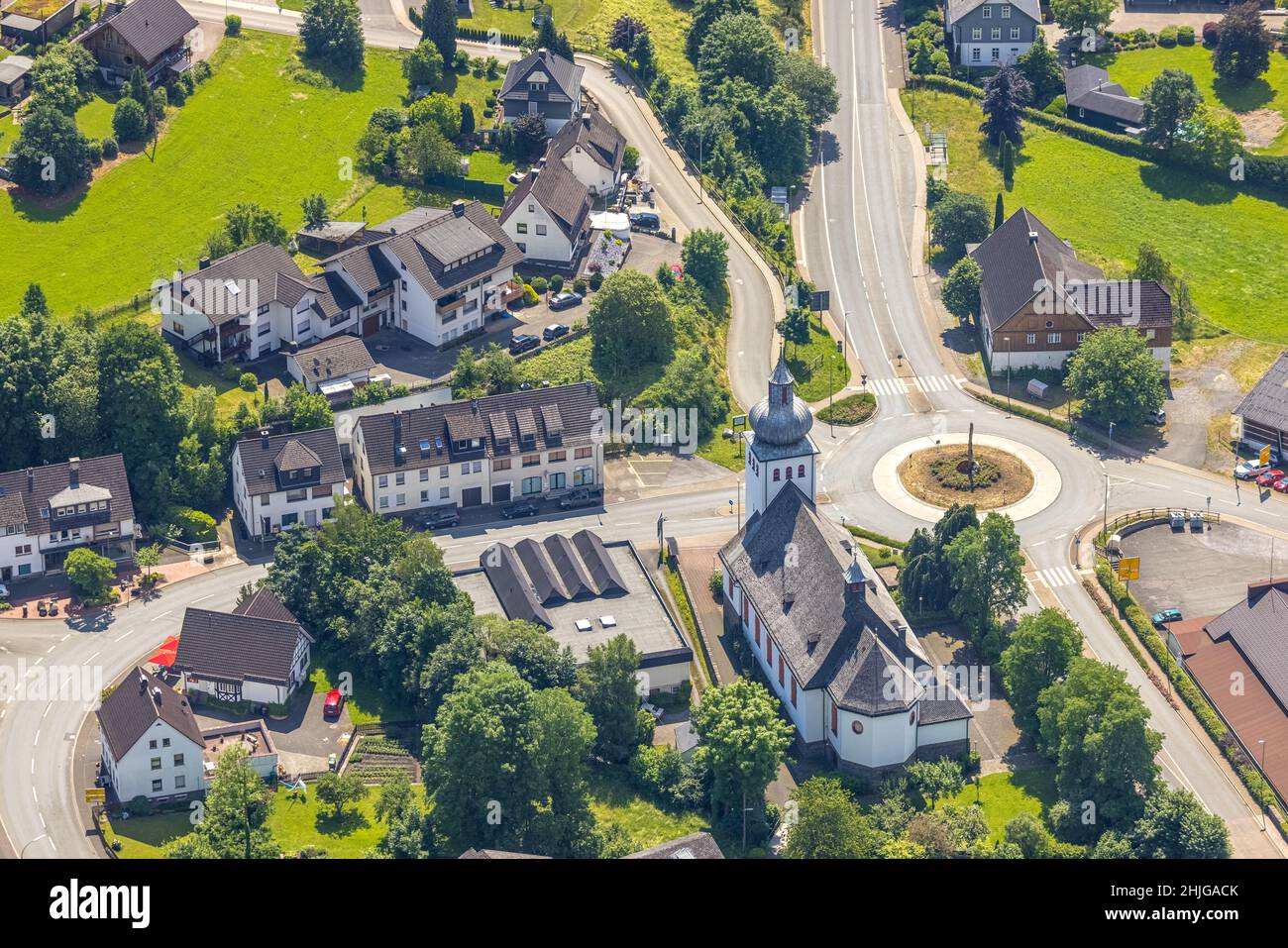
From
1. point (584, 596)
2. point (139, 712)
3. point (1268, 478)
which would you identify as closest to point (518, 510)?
point (584, 596)

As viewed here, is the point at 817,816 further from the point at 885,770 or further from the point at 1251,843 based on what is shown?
the point at 1251,843

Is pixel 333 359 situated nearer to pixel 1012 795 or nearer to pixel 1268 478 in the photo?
pixel 1012 795

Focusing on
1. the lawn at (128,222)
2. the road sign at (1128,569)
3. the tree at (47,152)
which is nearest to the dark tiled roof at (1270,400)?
the road sign at (1128,569)

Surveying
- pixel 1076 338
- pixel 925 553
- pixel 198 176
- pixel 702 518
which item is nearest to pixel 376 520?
pixel 702 518

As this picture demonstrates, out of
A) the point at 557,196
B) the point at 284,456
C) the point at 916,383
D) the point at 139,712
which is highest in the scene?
the point at 557,196

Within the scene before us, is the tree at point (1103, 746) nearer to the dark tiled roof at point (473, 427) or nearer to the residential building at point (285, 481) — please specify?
the dark tiled roof at point (473, 427)
